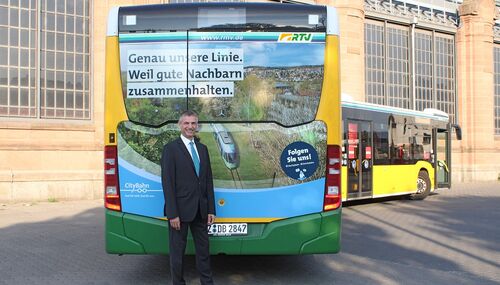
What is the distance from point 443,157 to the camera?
18672mm

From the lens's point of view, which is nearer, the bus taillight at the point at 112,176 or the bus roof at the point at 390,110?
the bus taillight at the point at 112,176

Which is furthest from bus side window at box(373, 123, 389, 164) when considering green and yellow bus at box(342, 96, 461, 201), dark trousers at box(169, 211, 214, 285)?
dark trousers at box(169, 211, 214, 285)

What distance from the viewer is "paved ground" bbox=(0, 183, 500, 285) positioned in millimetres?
6605

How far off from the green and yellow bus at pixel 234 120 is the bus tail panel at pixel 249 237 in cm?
1

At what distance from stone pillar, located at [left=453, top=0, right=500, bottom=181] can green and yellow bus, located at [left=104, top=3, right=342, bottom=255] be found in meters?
22.6

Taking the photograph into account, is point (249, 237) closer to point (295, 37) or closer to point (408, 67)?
point (295, 37)

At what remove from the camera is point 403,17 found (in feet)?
83.5

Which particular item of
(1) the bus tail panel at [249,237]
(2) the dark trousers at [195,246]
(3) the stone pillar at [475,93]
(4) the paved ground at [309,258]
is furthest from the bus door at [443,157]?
(2) the dark trousers at [195,246]

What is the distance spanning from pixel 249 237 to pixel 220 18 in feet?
7.54

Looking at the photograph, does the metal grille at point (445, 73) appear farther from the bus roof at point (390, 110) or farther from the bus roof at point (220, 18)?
the bus roof at point (220, 18)

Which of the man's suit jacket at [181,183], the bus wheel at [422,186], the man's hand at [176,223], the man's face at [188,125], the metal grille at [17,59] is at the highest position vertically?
the metal grille at [17,59]

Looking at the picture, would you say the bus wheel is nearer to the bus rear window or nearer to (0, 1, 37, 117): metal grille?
(0, 1, 37, 117): metal grille

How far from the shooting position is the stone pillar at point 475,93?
26609 mm

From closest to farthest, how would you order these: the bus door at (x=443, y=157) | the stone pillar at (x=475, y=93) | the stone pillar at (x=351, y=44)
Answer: the bus door at (x=443, y=157)
the stone pillar at (x=351, y=44)
the stone pillar at (x=475, y=93)
